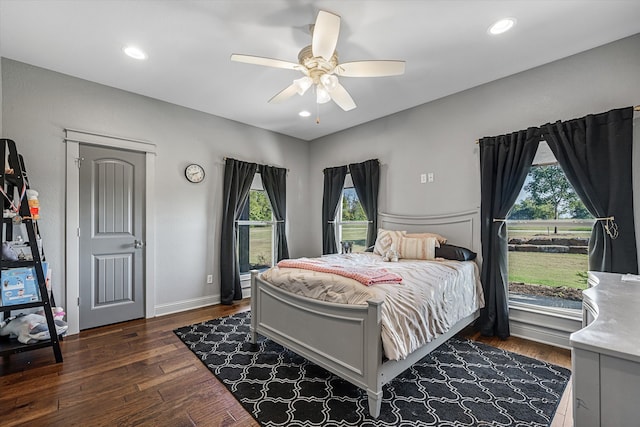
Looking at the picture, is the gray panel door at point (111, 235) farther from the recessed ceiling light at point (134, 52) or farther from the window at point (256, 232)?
the window at point (256, 232)

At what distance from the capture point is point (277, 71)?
2.87 metres

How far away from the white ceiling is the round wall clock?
0.96 metres

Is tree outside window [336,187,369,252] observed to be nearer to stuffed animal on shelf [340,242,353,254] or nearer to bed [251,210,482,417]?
stuffed animal on shelf [340,242,353,254]

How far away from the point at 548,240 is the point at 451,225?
93 cm

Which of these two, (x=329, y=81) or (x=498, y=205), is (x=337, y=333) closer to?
(x=329, y=81)

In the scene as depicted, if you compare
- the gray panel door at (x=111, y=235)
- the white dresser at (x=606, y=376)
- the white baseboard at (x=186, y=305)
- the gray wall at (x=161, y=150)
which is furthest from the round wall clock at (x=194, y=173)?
the white dresser at (x=606, y=376)

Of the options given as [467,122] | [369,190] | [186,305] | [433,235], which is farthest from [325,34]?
[186,305]

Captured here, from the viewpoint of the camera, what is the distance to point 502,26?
87.3 inches

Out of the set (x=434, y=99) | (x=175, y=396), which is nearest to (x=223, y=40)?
(x=434, y=99)

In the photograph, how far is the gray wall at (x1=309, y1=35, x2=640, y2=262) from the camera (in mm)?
2480

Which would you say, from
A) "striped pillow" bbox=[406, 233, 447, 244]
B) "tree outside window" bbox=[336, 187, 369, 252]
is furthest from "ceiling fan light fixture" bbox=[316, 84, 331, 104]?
"tree outside window" bbox=[336, 187, 369, 252]

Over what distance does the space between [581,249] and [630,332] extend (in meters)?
2.43

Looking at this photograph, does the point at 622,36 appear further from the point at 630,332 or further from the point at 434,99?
the point at 630,332

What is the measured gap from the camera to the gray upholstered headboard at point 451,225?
3.23 m
